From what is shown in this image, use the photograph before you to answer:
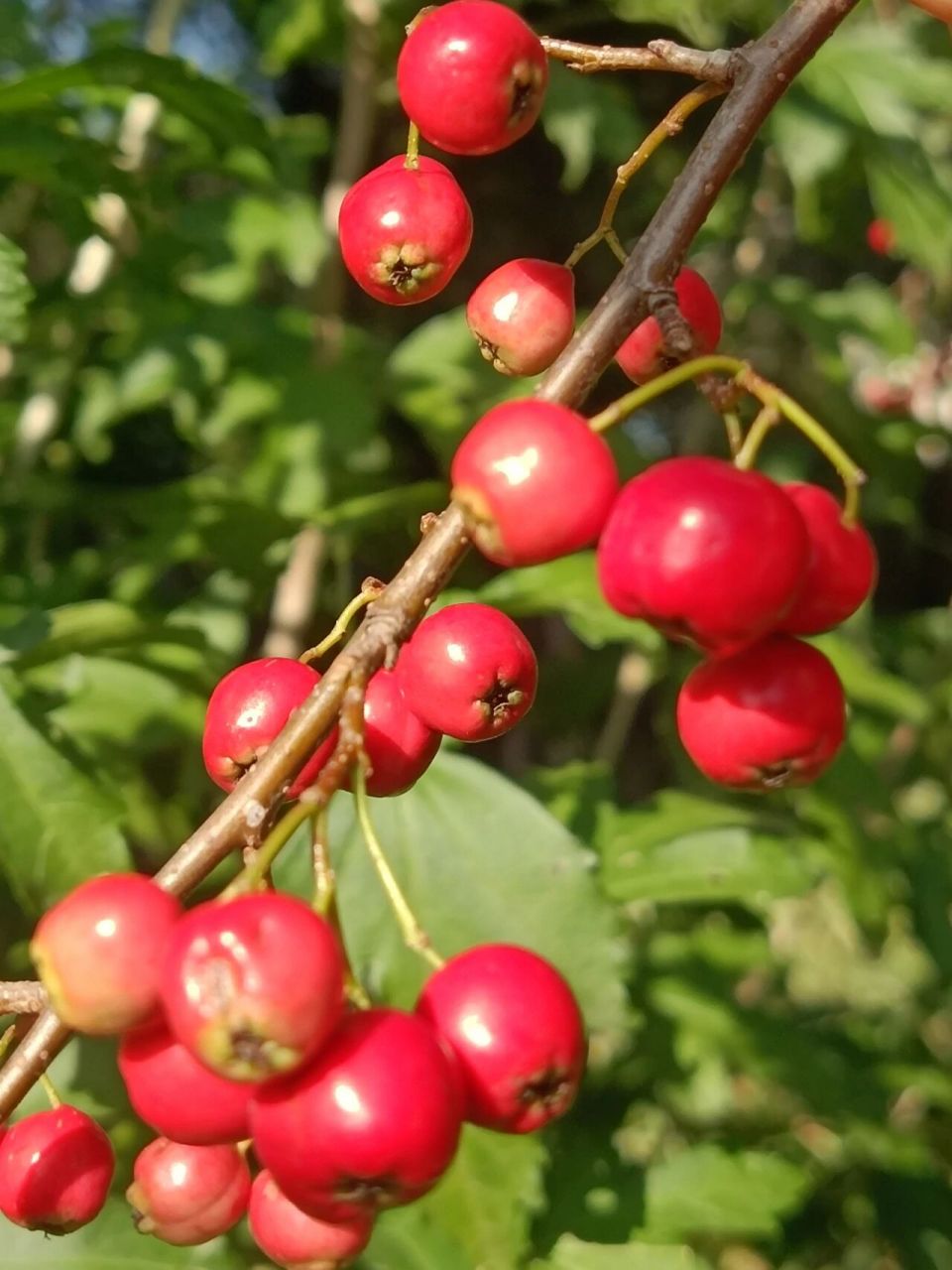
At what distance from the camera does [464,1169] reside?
1563mm

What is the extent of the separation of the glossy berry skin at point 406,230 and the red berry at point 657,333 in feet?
0.52

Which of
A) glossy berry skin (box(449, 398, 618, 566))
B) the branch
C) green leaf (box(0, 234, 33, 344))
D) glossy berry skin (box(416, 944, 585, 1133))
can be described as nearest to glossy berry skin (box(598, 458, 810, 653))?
glossy berry skin (box(449, 398, 618, 566))

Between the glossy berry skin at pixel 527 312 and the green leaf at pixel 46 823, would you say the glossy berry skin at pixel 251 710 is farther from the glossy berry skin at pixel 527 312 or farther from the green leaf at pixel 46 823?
the green leaf at pixel 46 823

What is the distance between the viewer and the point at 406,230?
1025 millimetres

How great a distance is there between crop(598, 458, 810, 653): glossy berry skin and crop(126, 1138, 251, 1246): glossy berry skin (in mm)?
519

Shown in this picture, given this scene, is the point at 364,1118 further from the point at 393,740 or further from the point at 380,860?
the point at 393,740

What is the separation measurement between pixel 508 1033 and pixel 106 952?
9.8 inches

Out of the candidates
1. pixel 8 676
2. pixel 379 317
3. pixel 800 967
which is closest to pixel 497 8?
pixel 8 676

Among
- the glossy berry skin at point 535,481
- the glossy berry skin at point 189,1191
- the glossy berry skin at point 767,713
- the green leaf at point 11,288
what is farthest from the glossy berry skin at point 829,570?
the green leaf at point 11,288

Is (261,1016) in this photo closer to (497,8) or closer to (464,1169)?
(497,8)

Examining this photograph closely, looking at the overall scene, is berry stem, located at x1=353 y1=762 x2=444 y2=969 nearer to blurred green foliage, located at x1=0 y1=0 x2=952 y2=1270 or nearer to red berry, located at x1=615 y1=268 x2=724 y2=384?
red berry, located at x1=615 y1=268 x2=724 y2=384

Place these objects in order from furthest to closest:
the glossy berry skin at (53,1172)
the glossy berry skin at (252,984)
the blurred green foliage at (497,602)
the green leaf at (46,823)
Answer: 1. the blurred green foliage at (497,602)
2. the green leaf at (46,823)
3. the glossy berry skin at (53,1172)
4. the glossy berry skin at (252,984)

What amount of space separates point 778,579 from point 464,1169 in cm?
106

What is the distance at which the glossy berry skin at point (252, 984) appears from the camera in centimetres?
70
